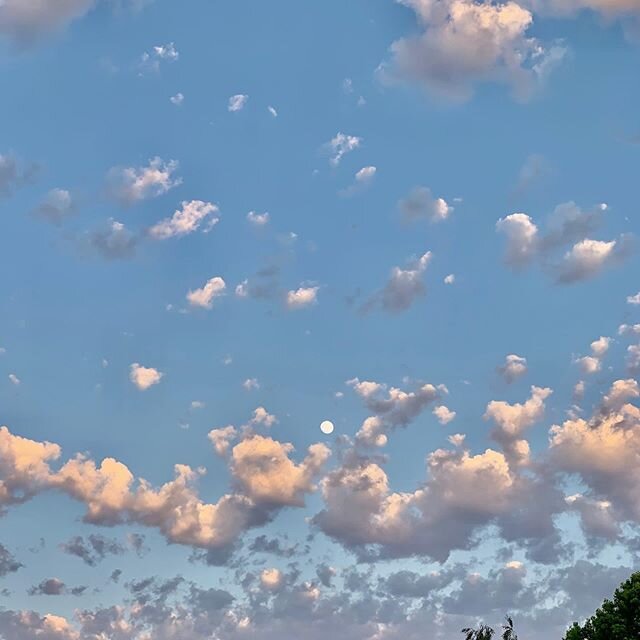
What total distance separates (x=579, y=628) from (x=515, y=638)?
16853mm

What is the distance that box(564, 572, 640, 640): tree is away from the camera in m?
77.6

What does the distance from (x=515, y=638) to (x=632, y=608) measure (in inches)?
987

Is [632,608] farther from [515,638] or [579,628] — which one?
[515,638]

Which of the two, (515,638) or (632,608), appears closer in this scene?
(632,608)

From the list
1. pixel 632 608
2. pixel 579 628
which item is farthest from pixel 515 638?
pixel 632 608

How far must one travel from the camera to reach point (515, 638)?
329 ft

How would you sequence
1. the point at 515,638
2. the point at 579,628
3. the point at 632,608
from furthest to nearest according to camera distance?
the point at 515,638 < the point at 579,628 < the point at 632,608

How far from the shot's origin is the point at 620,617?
7900 cm

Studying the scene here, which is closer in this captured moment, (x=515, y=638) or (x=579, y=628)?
(x=579, y=628)

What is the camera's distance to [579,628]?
84.8 m

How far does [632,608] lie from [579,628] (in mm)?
8333

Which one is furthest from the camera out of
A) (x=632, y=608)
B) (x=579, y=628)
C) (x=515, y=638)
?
(x=515, y=638)

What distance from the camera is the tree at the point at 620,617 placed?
77.6 meters
